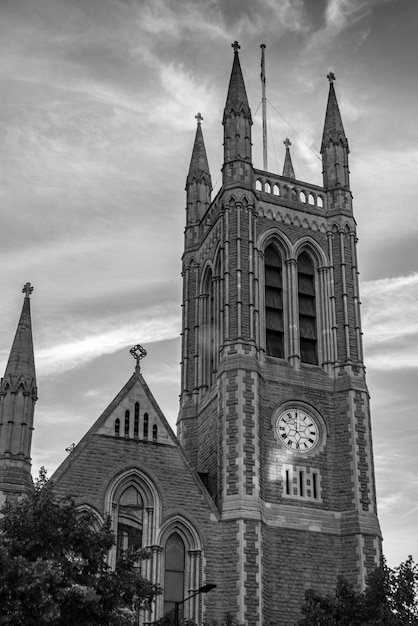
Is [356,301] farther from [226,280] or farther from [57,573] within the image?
[57,573]

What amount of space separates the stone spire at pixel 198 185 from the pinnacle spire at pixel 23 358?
47.6ft

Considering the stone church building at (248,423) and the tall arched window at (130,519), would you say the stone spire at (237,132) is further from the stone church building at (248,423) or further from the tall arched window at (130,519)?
the tall arched window at (130,519)

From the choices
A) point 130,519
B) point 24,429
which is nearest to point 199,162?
point 24,429

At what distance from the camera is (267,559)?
3866cm

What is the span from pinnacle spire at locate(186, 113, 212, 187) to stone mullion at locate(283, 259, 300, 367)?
9441mm

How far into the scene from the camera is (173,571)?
37.6 metres

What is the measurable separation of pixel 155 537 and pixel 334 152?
74.0ft

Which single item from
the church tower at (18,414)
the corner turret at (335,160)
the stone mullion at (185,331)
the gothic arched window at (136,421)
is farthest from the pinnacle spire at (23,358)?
the corner turret at (335,160)

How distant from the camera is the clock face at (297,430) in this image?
4234cm

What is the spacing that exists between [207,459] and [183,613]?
8.14m

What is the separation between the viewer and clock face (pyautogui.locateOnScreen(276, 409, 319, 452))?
42.3 meters

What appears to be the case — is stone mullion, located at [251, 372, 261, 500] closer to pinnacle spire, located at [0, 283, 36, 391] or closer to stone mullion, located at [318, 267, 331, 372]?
stone mullion, located at [318, 267, 331, 372]

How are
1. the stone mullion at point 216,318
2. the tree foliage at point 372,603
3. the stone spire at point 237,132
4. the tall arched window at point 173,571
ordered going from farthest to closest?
the stone spire at point 237,132, the stone mullion at point 216,318, the tall arched window at point 173,571, the tree foliage at point 372,603

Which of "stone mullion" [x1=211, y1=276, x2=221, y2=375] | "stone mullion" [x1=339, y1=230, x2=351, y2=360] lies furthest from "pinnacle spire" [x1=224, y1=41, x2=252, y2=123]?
"stone mullion" [x1=211, y1=276, x2=221, y2=375]
